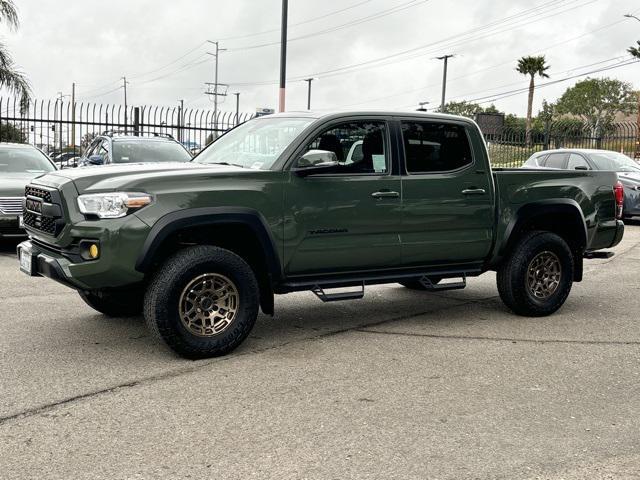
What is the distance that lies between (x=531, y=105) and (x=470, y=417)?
58765 mm

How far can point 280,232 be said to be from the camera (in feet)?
18.3

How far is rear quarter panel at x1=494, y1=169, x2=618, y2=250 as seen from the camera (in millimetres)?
6711

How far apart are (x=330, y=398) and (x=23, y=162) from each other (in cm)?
909

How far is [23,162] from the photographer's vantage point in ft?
39.1

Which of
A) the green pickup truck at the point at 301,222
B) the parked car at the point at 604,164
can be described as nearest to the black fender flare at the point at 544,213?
the green pickup truck at the point at 301,222

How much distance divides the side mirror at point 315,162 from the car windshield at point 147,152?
7.38 meters

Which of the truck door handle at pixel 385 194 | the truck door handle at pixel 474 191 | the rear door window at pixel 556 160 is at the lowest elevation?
the truck door handle at pixel 385 194

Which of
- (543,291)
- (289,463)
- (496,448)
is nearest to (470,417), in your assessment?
(496,448)

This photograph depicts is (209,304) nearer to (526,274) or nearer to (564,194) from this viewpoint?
(526,274)

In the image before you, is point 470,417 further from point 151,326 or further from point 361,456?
point 151,326

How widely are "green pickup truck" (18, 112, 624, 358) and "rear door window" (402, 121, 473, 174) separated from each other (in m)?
0.01

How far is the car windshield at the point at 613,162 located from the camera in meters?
16.0

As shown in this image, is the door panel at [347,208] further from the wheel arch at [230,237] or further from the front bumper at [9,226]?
the front bumper at [9,226]

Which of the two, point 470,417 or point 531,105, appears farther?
point 531,105
